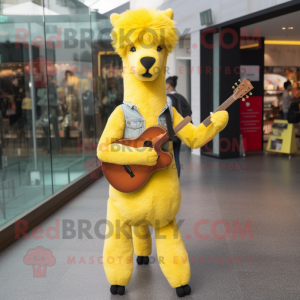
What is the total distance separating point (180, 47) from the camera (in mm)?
10008

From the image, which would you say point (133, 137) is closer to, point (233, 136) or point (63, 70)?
point (63, 70)

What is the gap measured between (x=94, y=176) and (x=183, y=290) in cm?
379

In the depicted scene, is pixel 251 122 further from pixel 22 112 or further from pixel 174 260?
pixel 174 260

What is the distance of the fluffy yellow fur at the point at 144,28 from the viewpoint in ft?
7.35

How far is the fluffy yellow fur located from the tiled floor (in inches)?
63.8

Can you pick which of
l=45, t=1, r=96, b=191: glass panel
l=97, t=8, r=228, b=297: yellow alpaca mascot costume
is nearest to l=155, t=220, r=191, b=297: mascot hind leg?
l=97, t=8, r=228, b=297: yellow alpaca mascot costume

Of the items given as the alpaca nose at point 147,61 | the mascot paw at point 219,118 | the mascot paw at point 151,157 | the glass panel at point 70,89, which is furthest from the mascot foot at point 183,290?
the glass panel at point 70,89

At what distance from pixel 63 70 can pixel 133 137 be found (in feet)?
9.95

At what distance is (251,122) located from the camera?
8320mm

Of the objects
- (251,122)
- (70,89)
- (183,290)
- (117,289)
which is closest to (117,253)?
(117,289)

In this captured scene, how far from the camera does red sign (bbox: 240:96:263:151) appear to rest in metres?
8.24

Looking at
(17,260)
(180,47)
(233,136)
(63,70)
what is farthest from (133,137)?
(180,47)

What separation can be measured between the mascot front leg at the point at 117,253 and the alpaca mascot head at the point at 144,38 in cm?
92

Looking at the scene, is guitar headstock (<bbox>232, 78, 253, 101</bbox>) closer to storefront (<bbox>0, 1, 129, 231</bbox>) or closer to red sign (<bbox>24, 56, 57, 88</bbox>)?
storefront (<bbox>0, 1, 129, 231</bbox>)
